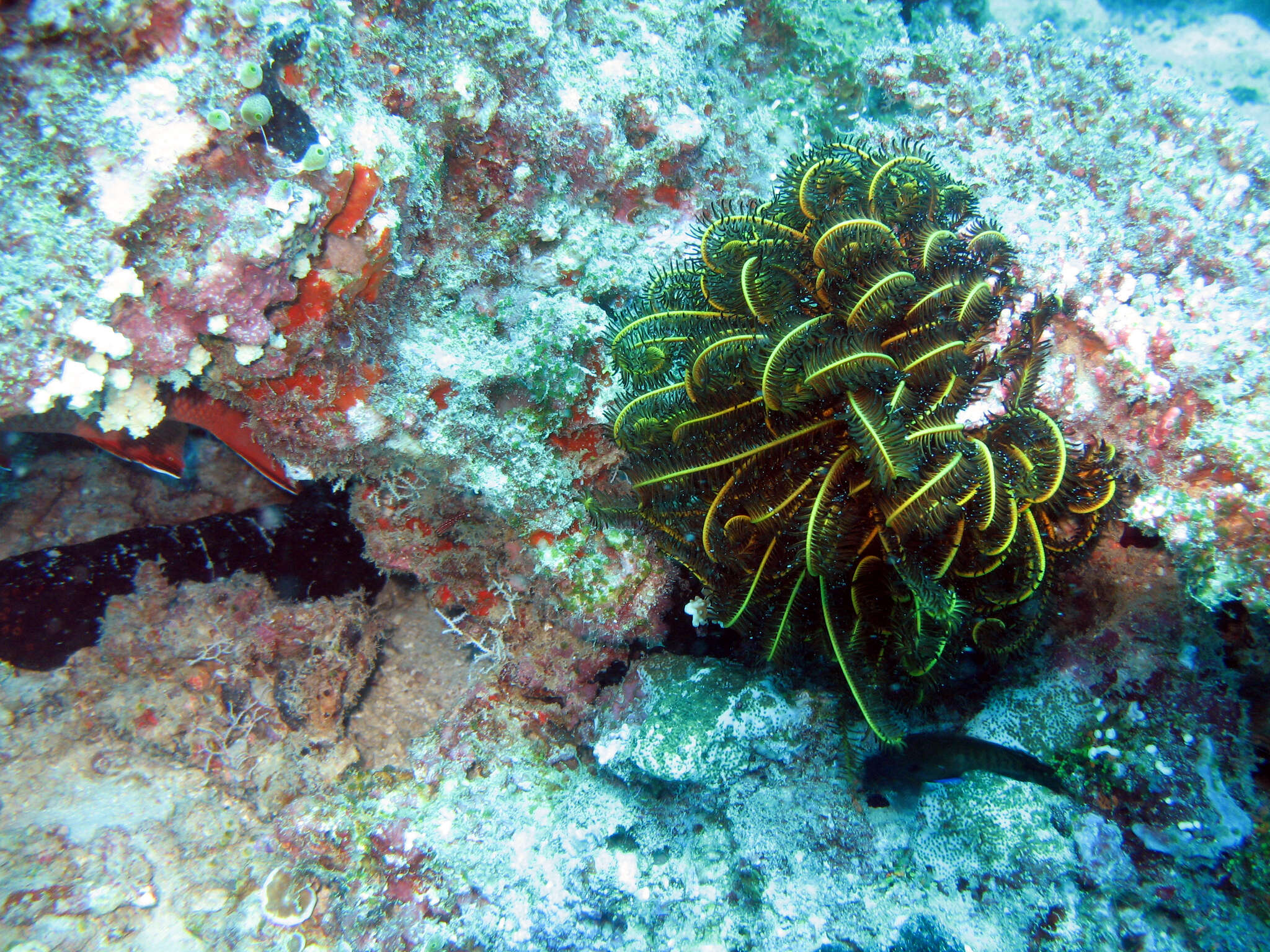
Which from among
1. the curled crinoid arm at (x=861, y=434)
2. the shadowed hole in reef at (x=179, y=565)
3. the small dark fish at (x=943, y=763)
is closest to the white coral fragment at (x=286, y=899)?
the shadowed hole in reef at (x=179, y=565)

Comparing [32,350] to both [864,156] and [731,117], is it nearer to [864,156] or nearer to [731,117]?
[864,156]

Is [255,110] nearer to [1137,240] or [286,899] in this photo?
[286,899]

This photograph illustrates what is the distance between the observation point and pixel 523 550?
3.87 meters

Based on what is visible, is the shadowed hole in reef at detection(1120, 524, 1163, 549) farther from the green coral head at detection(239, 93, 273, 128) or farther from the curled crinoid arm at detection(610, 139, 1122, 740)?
the green coral head at detection(239, 93, 273, 128)

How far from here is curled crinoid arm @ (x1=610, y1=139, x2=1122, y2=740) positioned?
2641 millimetres

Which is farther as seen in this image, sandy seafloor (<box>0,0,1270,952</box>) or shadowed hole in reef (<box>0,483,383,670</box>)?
shadowed hole in reef (<box>0,483,383,670</box>)

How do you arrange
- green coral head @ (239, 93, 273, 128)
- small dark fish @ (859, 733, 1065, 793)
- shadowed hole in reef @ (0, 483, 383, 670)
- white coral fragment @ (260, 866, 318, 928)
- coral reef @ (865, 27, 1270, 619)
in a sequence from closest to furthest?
1. green coral head @ (239, 93, 273, 128)
2. coral reef @ (865, 27, 1270, 619)
3. small dark fish @ (859, 733, 1065, 793)
4. white coral fragment @ (260, 866, 318, 928)
5. shadowed hole in reef @ (0, 483, 383, 670)

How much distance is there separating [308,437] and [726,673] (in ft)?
9.43

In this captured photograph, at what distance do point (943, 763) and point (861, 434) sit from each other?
6.51 feet

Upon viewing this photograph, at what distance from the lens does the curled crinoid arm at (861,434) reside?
2641 mm

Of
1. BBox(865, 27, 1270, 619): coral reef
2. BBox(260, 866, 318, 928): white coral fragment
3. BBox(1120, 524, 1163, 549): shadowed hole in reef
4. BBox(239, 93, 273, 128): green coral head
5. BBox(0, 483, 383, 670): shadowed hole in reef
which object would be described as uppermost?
BBox(865, 27, 1270, 619): coral reef

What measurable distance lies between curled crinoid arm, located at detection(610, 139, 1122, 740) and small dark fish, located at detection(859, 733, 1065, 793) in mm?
314

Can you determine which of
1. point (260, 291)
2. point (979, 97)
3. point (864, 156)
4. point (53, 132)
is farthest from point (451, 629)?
point (979, 97)

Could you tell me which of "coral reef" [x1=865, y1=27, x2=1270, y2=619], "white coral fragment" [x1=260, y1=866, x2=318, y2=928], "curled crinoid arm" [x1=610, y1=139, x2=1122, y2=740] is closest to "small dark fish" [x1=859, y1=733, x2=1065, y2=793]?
"curled crinoid arm" [x1=610, y1=139, x2=1122, y2=740]
